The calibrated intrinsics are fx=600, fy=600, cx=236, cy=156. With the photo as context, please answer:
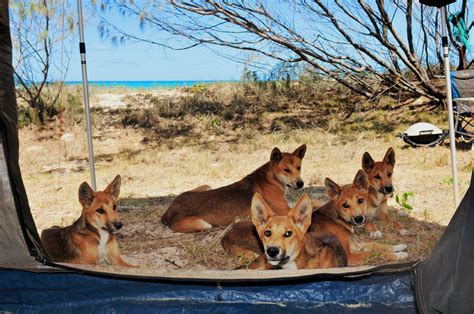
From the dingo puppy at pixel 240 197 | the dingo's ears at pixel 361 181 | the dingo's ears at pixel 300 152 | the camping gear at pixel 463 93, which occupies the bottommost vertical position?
the dingo puppy at pixel 240 197

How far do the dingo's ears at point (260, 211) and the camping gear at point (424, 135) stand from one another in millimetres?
5726

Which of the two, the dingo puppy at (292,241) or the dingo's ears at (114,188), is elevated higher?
the dingo's ears at (114,188)

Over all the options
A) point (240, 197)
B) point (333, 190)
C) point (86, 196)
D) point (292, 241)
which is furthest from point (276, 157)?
point (86, 196)

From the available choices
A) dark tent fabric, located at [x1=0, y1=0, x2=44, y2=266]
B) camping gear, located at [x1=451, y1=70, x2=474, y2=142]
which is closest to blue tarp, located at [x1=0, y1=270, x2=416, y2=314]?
dark tent fabric, located at [x1=0, y1=0, x2=44, y2=266]

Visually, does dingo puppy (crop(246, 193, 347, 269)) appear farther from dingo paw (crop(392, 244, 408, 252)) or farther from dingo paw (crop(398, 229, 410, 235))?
dingo paw (crop(398, 229, 410, 235))

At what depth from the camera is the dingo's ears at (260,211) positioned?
3.32 meters

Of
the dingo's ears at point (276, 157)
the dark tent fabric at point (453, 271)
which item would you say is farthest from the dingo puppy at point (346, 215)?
the dark tent fabric at point (453, 271)

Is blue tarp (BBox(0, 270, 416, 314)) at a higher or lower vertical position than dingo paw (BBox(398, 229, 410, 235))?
higher

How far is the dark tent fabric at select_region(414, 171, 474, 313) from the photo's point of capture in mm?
2295

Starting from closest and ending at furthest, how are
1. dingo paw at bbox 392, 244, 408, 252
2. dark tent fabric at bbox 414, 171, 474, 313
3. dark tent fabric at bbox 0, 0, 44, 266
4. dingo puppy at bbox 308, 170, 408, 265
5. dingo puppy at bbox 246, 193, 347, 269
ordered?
dark tent fabric at bbox 414, 171, 474, 313
dingo puppy at bbox 246, 193, 347, 269
dark tent fabric at bbox 0, 0, 44, 266
dingo puppy at bbox 308, 170, 408, 265
dingo paw at bbox 392, 244, 408, 252

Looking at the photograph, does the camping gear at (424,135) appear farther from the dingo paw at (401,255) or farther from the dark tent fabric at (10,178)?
the dark tent fabric at (10,178)

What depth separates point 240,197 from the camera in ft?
16.3

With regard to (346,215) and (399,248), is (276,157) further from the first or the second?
(399,248)

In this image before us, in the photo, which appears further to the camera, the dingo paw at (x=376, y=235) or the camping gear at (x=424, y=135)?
the camping gear at (x=424, y=135)
